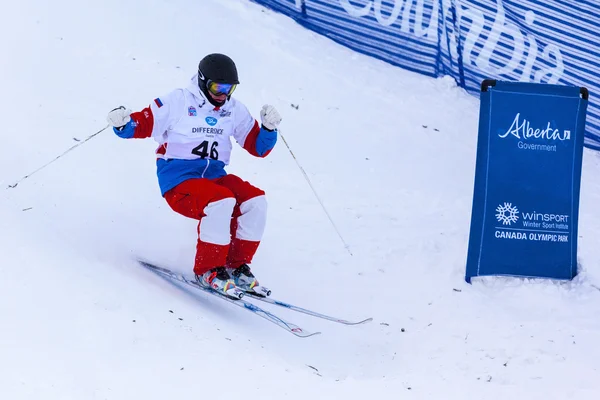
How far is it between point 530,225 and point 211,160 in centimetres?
218

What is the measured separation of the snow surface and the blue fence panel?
189 mm

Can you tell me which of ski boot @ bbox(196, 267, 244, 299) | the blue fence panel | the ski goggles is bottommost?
ski boot @ bbox(196, 267, 244, 299)

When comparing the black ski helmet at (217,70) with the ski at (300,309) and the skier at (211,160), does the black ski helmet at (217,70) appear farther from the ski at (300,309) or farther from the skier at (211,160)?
the ski at (300,309)

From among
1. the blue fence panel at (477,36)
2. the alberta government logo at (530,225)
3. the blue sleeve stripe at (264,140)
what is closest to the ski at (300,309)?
the blue sleeve stripe at (264,140)

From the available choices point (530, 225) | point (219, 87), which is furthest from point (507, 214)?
point (219, 87)

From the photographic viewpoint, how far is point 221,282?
5402 millimetres

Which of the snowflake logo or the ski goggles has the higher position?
the ski goggles

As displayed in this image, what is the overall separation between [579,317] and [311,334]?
173cm

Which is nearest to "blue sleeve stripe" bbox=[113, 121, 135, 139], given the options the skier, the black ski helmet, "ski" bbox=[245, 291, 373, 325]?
the skier

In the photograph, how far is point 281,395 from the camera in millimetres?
4273

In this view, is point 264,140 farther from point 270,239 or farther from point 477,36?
point 477,36

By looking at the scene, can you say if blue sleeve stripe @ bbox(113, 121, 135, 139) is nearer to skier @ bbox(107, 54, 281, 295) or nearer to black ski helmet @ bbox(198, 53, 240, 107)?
skier @ bbox(107, 54, 281, 295)

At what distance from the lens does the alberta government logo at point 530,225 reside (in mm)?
5934

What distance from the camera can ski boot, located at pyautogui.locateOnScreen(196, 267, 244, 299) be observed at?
17.7 ft
